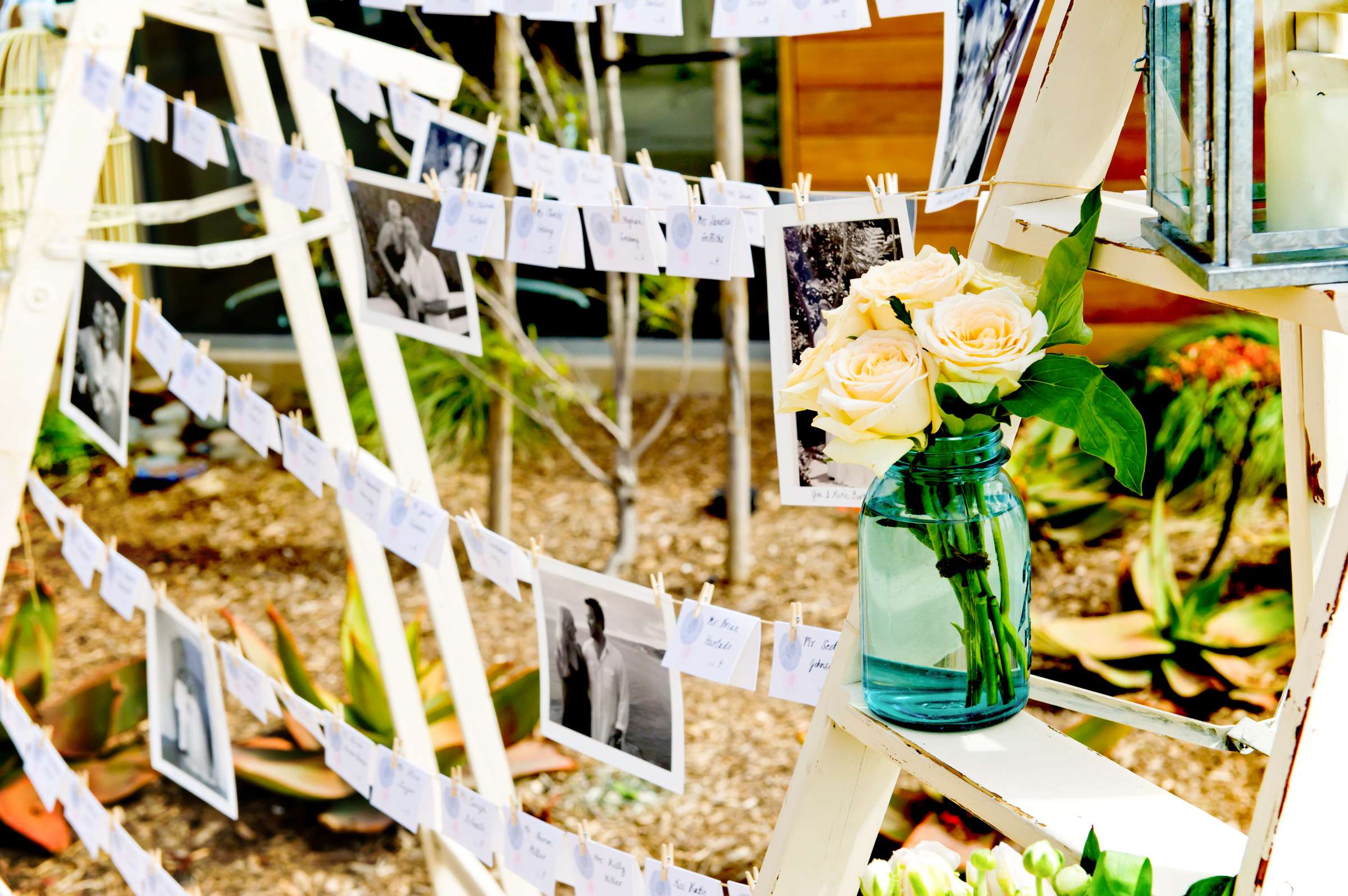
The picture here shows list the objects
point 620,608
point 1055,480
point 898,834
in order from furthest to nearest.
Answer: point 1055,480 → point 898,834 → point 620,608

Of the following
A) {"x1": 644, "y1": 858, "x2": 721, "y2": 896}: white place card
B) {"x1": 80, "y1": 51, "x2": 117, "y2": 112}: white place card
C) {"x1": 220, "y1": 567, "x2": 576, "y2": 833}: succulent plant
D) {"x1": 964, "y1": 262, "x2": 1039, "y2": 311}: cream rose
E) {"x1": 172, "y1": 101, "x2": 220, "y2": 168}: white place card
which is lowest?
{"x1": 220, "y1": 567, "x2": 576, "y2": 833}: succulent plant

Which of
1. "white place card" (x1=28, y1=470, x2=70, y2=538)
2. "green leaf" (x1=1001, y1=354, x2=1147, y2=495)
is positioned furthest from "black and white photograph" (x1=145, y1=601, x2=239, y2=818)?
"green leaf" (x1=1001, y1=354, x2=1147, y2=495)

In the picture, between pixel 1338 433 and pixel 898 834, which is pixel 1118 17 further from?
pixel 898 834

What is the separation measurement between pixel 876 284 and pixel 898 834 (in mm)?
1307

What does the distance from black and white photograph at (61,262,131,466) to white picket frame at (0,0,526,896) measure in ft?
0.45

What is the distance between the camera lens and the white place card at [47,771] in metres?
1.84

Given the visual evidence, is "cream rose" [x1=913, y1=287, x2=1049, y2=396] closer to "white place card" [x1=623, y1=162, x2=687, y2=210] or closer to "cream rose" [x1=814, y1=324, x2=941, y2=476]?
"cream rose" [x1=814, y1=324, x2=941, y2=476]

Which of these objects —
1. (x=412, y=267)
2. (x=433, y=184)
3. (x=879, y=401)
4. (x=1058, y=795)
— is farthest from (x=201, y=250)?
(x=1058, y=795)

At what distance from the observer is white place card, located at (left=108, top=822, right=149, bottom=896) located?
5.79 feet

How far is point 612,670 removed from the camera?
1347mm

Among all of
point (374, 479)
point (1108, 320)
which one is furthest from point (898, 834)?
point (1108, 320)

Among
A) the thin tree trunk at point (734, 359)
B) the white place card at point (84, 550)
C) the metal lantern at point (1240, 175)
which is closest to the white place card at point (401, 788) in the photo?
the white place card at point (84, 550)

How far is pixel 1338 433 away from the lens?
954 mm

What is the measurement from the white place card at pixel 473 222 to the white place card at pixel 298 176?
0.26 meters
